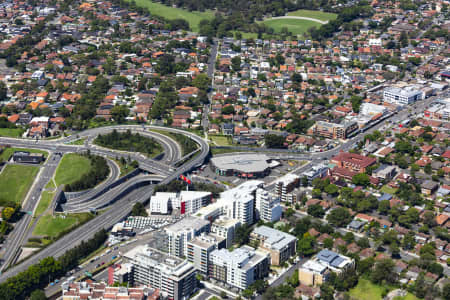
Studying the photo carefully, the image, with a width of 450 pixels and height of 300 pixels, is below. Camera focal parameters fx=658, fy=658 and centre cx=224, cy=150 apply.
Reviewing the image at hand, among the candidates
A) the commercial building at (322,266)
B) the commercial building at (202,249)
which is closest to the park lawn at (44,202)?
the commercial building at (202,249)

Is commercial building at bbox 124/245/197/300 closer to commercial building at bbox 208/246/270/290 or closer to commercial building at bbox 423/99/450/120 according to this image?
commercial building at bbox 208/246/270/290

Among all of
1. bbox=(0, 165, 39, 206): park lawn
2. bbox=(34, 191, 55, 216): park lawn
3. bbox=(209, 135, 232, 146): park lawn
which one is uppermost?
bbox=(0, 165, 39, 206): park lawn

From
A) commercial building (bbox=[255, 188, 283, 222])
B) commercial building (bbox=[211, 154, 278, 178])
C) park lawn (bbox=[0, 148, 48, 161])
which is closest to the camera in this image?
commercial building (bbox=[255, 188, 283, 222])

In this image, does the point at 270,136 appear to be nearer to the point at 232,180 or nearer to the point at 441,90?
the point at 232,180

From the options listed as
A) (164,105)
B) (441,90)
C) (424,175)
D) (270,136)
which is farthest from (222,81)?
(424,175)

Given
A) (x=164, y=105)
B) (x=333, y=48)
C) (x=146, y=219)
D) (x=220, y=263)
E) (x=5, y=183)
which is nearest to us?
(x=220, y=263)

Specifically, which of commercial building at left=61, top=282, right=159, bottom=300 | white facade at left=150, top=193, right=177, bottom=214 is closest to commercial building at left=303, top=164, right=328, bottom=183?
white facade at left=150, top=193, right=177, bottom=214
